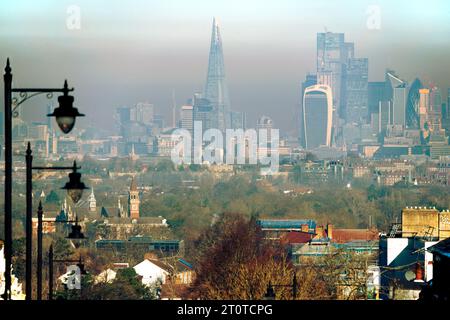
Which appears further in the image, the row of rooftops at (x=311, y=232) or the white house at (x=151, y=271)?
the row of rooftops at (x=311, y=232)

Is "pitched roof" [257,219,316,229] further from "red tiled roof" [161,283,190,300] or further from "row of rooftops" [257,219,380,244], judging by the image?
"red tiled roof" [161,283,190,300]

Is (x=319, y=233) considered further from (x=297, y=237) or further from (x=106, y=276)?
(x=106, y=276)

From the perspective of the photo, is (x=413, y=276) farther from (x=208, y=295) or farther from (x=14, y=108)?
(x=14, y=108)

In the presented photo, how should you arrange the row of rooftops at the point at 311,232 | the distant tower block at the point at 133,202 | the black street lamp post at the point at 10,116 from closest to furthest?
the black street lamp post at the point at 10,116, the row of rooftops at the point at 311,232, the distant tower block at the point at 133,202

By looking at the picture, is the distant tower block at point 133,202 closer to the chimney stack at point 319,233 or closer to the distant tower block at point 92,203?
the distant tower block at point 92,203

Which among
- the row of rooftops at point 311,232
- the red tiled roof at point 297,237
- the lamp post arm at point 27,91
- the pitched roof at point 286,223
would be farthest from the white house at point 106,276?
the lamp post arm at point 27,91
